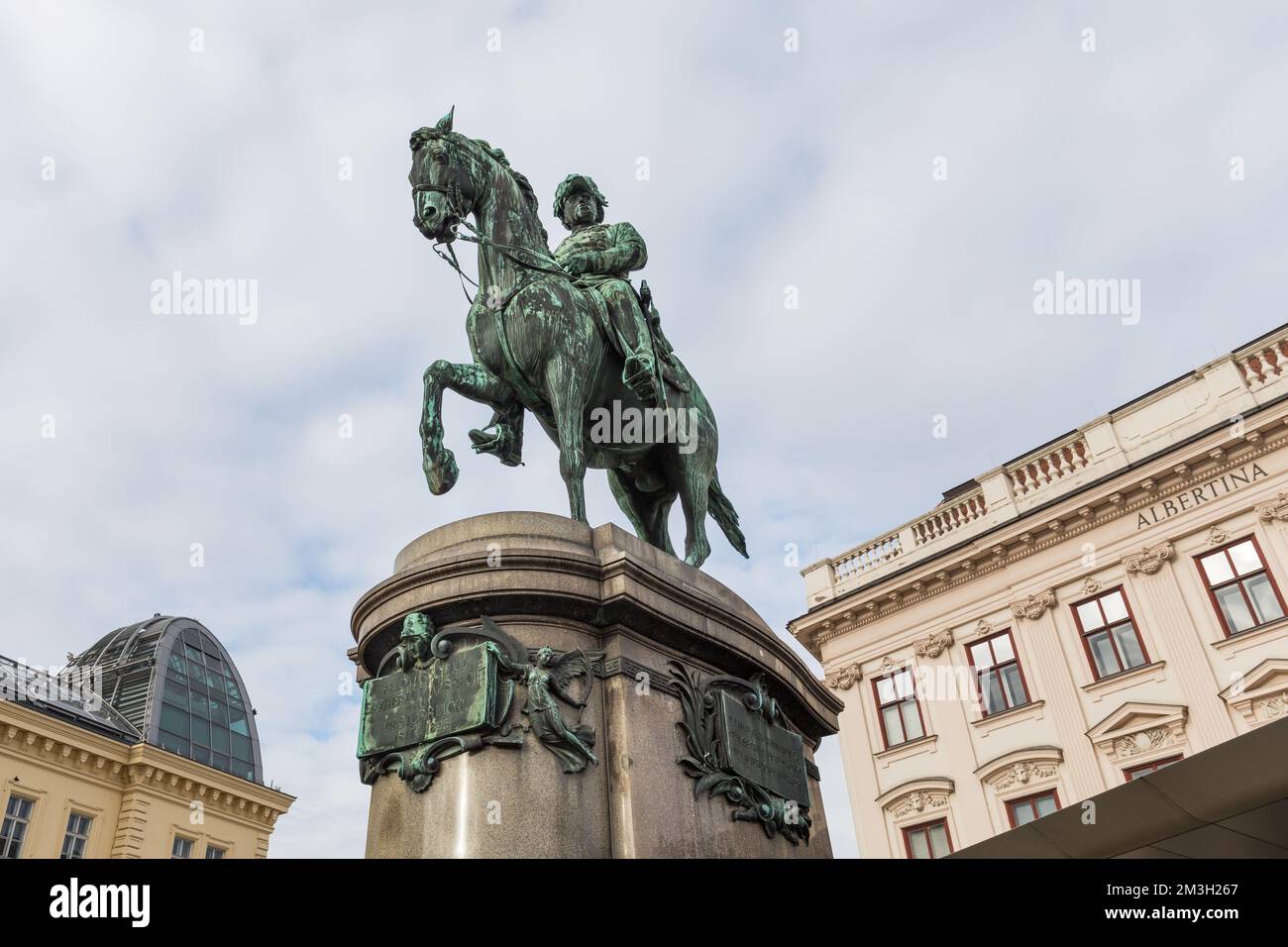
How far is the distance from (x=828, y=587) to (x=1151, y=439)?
9.00 m

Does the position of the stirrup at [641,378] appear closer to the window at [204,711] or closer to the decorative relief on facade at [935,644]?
the decorative relief on facade at [935,644]

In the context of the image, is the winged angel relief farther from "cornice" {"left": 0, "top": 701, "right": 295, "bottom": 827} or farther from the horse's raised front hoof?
"cornice" {"left": 0, "top": 701, "right": 295, "bottom": 827}

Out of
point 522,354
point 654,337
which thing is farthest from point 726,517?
point 522,354

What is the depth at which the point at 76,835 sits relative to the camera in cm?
2805

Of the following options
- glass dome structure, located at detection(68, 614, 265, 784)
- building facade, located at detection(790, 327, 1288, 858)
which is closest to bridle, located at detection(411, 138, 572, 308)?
building facade, located at detection(790, 327, 1288, 858)

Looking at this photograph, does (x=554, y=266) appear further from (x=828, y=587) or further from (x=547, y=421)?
(x=828, y=587)

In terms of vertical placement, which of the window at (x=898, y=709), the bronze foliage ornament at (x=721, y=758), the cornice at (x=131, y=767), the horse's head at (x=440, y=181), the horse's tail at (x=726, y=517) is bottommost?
the bronze foliage ornament at (x=721, y=758)

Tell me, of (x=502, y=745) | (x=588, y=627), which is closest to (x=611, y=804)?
(x=502, y=745)

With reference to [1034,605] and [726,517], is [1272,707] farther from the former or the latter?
[726,517]

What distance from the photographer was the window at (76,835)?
90.7ft

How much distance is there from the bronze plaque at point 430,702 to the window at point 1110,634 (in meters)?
19.5

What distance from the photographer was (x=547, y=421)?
6051mm

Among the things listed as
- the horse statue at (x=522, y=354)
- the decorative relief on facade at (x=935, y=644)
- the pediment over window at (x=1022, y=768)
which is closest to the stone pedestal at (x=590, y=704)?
the horse statue at (x=522, y=354)
